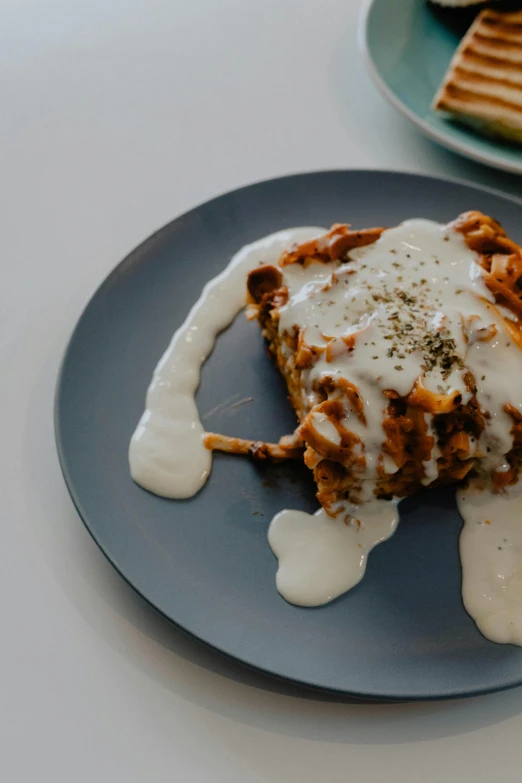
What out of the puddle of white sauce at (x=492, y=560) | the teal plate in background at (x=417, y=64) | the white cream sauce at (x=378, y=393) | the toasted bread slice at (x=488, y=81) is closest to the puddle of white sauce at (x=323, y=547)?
the white cream sauce at (x=378, y=393)

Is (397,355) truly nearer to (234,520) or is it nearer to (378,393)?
(378,393)

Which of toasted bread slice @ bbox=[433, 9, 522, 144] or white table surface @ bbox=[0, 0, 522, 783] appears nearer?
white table surface @ bbox=[0, 0, 522, 783]

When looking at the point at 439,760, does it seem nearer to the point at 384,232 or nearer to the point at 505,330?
the point at 505,330

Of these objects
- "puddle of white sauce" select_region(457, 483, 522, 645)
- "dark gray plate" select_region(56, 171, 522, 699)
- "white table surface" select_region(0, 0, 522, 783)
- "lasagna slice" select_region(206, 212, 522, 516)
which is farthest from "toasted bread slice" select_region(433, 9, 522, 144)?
"puddle of white sauce" select_region(457, 483, 522, 645)

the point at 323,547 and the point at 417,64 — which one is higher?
the point at 417,64

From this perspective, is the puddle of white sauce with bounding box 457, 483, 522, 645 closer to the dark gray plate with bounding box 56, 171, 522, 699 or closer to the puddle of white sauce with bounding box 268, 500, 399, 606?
the dark gray plate with bounding box 56, 171, 522, 699

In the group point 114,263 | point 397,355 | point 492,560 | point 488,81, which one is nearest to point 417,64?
point 488,81
